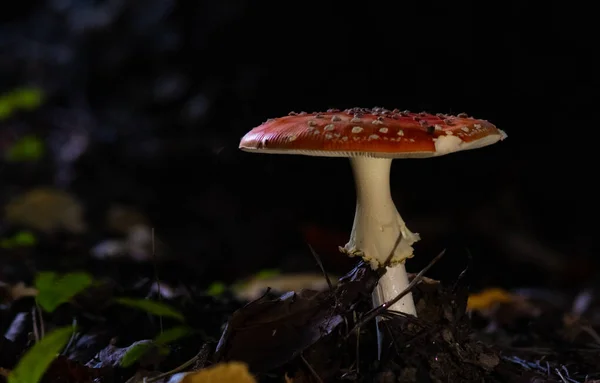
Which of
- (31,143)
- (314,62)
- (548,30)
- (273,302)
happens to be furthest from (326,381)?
(31,143)

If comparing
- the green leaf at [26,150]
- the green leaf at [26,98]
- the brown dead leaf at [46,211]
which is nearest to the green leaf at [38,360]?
the brown dead leaf at [46,211]

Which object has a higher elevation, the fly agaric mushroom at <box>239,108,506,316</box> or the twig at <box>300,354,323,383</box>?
the fly agaric mushroom at <box>239,108,506,316</box>

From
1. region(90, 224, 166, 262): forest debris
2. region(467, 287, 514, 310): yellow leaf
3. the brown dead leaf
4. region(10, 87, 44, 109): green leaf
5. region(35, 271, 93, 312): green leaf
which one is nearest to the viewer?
region(35, 271, 93, 312): green leaf

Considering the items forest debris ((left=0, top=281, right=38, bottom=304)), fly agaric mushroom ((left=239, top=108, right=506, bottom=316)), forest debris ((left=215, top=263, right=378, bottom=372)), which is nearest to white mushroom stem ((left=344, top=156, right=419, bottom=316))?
fly agaric mushroom ((left=239, top=108, right=506, bottom=316))

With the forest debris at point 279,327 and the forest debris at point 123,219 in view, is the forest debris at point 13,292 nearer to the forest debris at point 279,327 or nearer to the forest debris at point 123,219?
the forest debris at point 279,327

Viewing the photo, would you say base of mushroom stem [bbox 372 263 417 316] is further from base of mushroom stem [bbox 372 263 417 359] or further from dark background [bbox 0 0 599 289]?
dark background [bbox 0 0 599 289]

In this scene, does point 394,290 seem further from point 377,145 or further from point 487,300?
point 487,300
